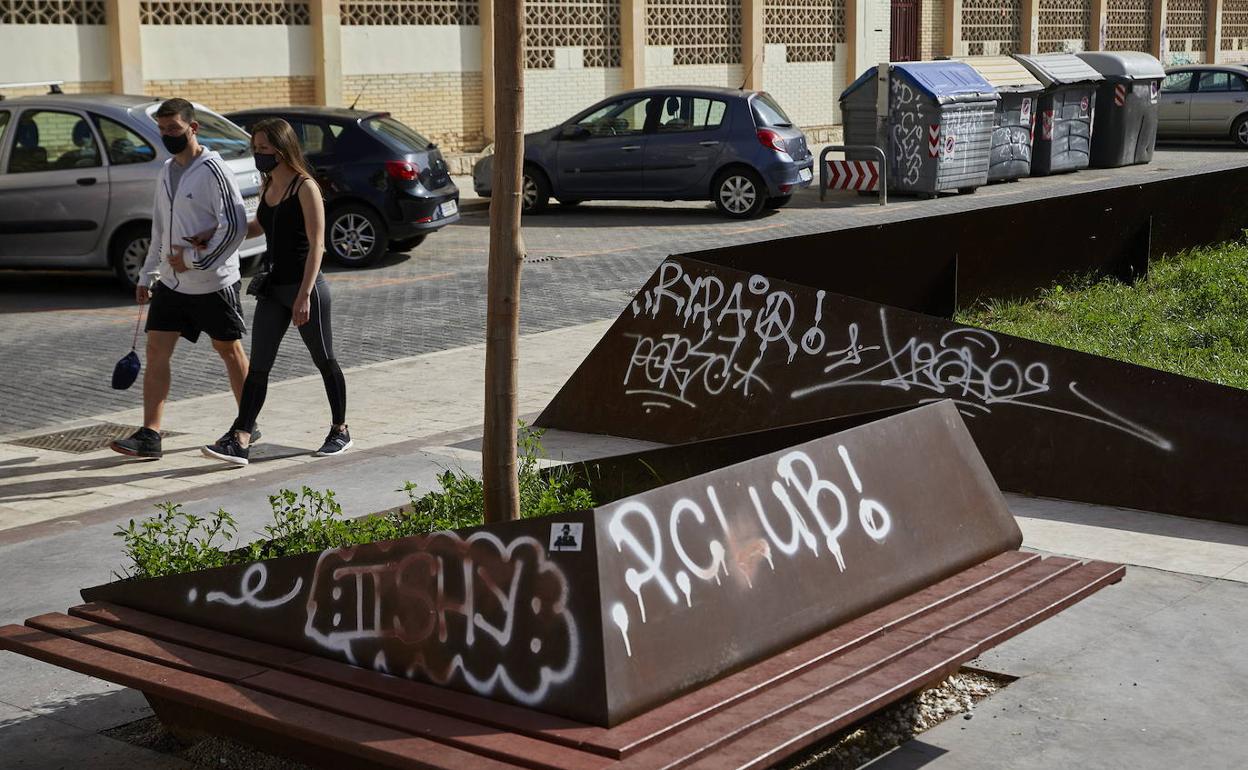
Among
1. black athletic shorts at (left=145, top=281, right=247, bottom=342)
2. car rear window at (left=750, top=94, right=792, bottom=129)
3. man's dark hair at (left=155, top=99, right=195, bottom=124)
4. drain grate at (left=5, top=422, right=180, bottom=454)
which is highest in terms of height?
man's dark hair at (left=155, top=99, right=195, bottom=124)

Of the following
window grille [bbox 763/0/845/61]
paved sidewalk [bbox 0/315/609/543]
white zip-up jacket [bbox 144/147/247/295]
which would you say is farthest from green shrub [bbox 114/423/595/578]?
window grille [bbox 763/0/845/61]

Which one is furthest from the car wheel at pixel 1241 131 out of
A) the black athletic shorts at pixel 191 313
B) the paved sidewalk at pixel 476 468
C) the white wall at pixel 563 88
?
the black athletic shorts at pixel 191 313

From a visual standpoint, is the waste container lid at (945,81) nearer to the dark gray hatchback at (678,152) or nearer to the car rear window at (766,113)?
the car rear window at (766,113)

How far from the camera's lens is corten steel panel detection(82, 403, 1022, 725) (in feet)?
11.4

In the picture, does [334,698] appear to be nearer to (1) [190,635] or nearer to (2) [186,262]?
(1) [190,635]

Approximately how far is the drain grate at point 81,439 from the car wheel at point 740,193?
11.1m

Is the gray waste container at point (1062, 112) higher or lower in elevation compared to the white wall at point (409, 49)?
lower

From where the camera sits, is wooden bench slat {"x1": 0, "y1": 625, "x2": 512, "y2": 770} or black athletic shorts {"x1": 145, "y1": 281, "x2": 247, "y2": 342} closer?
wooden bench slat {"x1": 0, "y1": 625, "x2": 512, "y2": 770}

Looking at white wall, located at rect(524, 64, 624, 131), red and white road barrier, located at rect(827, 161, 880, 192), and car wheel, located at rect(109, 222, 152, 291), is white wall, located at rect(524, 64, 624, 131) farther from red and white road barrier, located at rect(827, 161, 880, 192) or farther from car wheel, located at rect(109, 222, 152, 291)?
car wheel, located at rect(109, 222, 152, 291)

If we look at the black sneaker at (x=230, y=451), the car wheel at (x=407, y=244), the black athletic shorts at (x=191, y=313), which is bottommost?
the black sneaker at (x=230, y=451)

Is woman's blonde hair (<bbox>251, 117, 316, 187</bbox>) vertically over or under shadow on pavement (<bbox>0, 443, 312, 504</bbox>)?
over

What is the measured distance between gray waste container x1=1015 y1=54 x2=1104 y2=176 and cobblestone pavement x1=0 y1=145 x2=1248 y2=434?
2.65 m

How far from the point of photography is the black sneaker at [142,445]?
7.76 meters

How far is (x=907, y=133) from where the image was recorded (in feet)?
68.6
